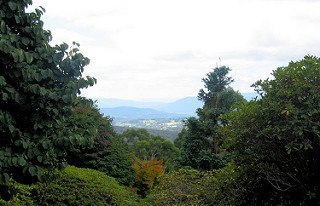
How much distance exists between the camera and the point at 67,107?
4.05 meters

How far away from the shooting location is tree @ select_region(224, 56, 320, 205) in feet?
14.2

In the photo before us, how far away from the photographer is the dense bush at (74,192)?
24.8ft

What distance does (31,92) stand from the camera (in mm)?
3561

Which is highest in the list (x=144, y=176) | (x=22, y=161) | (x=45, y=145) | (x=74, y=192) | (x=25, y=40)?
(x=25, y=40)

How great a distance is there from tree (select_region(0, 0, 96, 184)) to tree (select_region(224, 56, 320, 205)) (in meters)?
3.27

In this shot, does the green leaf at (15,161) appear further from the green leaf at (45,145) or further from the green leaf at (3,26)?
the green leaf at (3,26)

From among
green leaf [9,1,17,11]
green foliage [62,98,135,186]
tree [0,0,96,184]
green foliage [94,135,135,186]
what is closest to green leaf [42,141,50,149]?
tree [0,0,96,184]

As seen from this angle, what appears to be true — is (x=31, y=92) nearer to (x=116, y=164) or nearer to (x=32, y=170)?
(x=32, y=170)

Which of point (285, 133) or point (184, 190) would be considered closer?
point (285, 133)

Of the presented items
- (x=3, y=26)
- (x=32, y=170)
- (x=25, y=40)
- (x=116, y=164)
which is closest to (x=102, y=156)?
(x=116, y=164)

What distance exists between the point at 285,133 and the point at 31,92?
4.35m

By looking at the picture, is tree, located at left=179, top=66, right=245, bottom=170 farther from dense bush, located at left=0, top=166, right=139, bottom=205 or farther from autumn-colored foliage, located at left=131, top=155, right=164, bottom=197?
dense bush, located at left=0, top=166, right=139, bottom=205

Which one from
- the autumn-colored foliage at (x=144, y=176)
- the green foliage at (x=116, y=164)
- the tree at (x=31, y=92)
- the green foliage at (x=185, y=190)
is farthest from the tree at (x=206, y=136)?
the tree at (x=31, y=92)

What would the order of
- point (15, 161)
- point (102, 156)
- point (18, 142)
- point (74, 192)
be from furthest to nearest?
1. point (102, 156)
2. point (74, 192)
3. point (18, 142)
4. point (15, 161)
